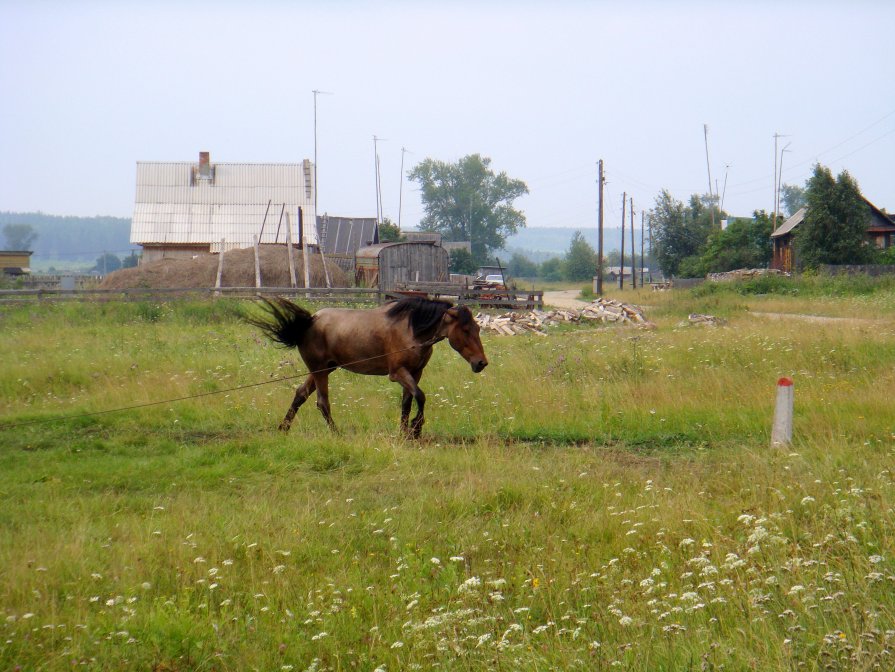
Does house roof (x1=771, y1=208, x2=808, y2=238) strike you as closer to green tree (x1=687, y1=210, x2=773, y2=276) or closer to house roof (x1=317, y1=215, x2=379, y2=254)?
green tree (x1=687, y1=210, x2=773, y2=276)

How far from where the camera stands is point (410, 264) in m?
37.1

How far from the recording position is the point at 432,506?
7.02 m

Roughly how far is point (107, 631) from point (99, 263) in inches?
5881

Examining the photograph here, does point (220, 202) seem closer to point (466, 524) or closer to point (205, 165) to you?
point (205, 165)

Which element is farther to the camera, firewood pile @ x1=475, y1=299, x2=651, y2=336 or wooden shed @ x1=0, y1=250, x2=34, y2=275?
wooden shed @ x1=0, y1=250, x2=34, y2=275

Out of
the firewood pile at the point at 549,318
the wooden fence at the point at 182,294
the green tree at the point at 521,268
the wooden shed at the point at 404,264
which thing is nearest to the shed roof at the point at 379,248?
the wooden shed at the point at 404,264

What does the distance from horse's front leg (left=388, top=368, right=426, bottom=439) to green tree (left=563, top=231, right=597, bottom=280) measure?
8937 centimetres

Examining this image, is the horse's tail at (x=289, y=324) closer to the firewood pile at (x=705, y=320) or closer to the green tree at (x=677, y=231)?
the firewood pile at (x=705, y=320)

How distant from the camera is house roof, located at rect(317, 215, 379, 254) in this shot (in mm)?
52188

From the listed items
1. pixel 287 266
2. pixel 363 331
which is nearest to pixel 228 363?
pixel 363 331

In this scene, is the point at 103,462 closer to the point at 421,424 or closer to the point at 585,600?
the point at 421,424

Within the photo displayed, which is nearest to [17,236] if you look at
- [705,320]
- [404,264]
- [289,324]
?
[404,264]

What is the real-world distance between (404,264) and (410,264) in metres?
0.27

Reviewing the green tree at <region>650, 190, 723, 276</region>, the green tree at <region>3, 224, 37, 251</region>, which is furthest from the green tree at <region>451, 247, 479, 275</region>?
the green tree at <region>3, 224, 37, 251</region>
